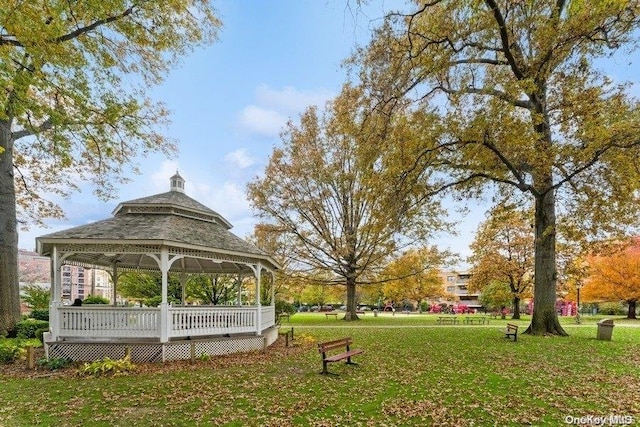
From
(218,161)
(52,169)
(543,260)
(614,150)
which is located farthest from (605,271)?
(52,169)

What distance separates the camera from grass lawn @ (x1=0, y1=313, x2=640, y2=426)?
6328 mm

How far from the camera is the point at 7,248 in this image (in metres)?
15.4

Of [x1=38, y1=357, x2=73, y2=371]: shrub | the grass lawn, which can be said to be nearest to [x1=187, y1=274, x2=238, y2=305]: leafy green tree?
[x1=38, y1=357, x2=73, y2=371]: shrub

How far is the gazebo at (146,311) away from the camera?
38.3 feet

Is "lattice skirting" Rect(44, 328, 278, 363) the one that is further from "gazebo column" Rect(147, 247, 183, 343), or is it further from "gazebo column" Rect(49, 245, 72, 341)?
"gazebo column" Rect(49, 245, 72, 341)

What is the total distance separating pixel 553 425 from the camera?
5.81m

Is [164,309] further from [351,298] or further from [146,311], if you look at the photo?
[351,298]

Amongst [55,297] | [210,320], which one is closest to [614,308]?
[210,320]

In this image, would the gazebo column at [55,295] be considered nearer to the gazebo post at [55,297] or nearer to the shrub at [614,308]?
the gazebo post at [55,297]

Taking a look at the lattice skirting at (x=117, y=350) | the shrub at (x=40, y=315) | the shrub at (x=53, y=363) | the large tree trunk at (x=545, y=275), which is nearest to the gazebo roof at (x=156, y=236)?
the lattice skirting at (x=117, y=350)

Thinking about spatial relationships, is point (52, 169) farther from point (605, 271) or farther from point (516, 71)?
point (605, 271)

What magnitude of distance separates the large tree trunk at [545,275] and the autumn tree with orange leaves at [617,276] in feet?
67.6

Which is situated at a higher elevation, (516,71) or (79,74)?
(516,71)

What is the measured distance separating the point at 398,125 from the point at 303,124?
55.1ft
